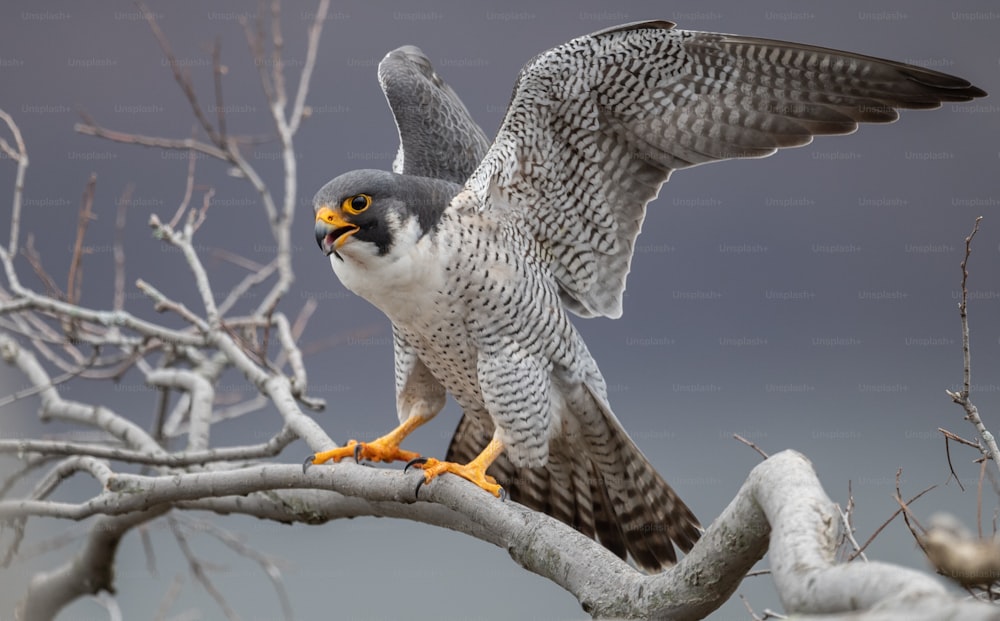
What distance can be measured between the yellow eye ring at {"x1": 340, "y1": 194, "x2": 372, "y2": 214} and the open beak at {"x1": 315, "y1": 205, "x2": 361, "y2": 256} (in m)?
0.03

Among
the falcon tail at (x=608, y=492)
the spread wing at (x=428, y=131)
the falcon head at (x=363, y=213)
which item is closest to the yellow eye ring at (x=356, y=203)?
the falcon head at (x=363, y=213)

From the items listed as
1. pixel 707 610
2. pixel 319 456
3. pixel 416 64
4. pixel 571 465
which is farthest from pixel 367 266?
pixel 416 64

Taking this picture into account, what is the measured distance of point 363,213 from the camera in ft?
8.04

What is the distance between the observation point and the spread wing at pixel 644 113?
2576mm

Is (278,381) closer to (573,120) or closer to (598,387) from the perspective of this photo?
(598,387)

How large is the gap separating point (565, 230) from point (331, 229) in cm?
82

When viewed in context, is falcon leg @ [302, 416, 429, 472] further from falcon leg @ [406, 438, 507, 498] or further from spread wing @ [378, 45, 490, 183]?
spread wing @ [378, 45, 490, 183]

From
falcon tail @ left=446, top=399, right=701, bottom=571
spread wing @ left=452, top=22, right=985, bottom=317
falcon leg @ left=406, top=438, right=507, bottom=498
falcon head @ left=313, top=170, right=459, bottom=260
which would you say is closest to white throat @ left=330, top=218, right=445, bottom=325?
falcon head @ left=313, top=170, right=459, bottom=260

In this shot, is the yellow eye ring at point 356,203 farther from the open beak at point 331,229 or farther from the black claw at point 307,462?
the black claw at point 307,462

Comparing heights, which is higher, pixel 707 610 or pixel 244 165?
pixel 244 165

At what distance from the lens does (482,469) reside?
261cm

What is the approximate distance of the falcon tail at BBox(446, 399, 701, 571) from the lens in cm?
285

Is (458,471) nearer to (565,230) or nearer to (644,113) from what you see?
(565,230)

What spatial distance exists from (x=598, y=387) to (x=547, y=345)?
249 millimetres
